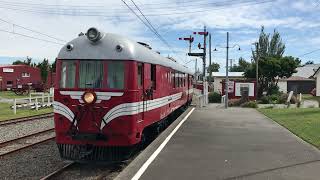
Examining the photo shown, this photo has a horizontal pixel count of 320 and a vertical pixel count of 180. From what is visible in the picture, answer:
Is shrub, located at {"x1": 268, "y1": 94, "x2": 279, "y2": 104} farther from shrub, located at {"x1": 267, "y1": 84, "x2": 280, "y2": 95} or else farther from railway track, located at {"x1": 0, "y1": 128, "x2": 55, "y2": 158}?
railway track, located at {"x1": 0, "y1": 128, "x2": 55, "y2": 158}

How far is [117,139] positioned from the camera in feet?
36.2

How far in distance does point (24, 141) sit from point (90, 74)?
19.2 feet

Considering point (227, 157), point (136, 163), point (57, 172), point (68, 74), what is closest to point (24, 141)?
point (68, 74)

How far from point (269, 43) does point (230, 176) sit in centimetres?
→ 9130

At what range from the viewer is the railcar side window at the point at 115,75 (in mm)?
11203

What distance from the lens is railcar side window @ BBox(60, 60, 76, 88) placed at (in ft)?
37.4

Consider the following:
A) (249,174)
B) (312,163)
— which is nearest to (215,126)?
(312,163)

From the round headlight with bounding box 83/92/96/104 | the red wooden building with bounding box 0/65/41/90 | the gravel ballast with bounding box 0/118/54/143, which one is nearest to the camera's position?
the round headlight with bounding box 83/92/96/104

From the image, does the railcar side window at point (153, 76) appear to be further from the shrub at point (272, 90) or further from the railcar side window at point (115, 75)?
the shrub at point (272, 90)

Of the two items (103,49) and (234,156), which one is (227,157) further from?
(103,49)

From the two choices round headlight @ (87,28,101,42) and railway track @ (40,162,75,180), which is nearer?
railway track @ (40,162,75,180)

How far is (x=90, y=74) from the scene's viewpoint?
37.3ft

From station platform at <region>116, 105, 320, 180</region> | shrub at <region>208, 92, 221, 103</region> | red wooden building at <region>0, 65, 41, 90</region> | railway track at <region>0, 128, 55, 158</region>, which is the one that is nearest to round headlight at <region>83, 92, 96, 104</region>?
station platform at <region>116, 105, 320, 180</region>

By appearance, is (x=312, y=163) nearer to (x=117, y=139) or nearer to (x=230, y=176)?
(x=230, y=176)
